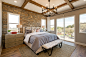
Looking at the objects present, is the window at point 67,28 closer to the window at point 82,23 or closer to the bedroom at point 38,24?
the bedroom at point 38,24

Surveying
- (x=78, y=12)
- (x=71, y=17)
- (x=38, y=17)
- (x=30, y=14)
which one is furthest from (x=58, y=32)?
(x=30, y=14)

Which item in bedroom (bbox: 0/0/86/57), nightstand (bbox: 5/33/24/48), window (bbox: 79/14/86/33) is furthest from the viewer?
window (bbox: 79/14/86/33)

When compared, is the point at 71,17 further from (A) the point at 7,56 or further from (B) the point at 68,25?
(A) the point at 7,56

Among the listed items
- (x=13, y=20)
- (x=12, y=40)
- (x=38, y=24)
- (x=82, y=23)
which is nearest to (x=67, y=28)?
(x=82, y=23)

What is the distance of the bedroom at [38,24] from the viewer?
7.43ft

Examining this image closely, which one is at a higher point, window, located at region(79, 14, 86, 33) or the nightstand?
window, located at region(79, 14, 86, 33)

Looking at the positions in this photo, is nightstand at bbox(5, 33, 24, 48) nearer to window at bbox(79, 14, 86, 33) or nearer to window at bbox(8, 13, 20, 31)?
window at bbox(8, 13, 20, 31)

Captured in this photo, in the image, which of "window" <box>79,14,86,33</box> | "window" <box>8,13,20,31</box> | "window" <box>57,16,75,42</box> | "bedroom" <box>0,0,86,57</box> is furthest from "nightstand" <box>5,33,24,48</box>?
"window" <box>79,14,86,33</box>

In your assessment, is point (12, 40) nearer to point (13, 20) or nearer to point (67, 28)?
point (13, 20)

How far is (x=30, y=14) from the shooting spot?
3982mm

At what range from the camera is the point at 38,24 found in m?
4.65

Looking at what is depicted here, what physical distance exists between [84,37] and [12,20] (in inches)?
217

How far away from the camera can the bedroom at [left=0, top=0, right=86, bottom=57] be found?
2266 mm

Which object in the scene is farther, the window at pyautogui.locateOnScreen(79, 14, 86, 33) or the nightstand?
the window at pyautogui.locateOnScreen(79, 14, 86, 33)
